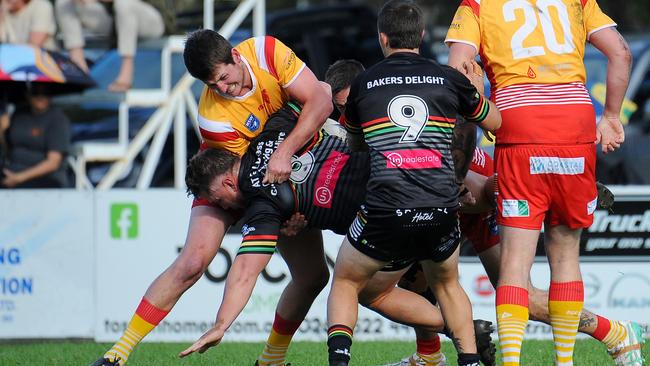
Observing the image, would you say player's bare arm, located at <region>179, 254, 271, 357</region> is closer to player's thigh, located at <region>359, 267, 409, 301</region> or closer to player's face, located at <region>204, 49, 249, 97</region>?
player's thigh, located at <region>359, 267, 409, 301</region>

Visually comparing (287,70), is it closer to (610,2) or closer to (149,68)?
(149,68)

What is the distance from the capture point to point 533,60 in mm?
6016

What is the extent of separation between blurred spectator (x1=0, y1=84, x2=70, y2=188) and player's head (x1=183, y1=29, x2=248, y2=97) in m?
5.40

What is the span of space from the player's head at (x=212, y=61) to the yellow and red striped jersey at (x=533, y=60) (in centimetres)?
115

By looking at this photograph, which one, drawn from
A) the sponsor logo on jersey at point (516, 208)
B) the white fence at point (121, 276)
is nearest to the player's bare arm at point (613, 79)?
the sponsor logo on jersey at point (516, 208)

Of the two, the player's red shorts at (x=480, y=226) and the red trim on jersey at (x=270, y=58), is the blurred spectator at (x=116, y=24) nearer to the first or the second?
the red trim on jersey at (x=270, y=58)

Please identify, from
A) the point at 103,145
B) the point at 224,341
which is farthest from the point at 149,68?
the point at 224,341

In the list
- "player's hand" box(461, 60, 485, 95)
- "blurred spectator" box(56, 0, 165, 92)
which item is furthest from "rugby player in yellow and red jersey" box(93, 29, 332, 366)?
"blurred spectator" box(56, 0, 165, 92)

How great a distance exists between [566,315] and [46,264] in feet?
17.2

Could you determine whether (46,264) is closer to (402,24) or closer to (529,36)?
(402,24)

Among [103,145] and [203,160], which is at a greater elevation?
[203,160]

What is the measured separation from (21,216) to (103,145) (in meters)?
2.22

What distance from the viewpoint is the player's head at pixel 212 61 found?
240 inches

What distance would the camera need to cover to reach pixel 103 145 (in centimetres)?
1205
